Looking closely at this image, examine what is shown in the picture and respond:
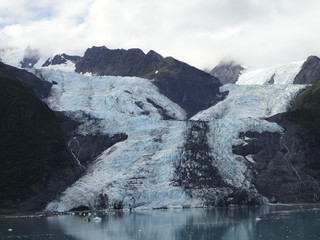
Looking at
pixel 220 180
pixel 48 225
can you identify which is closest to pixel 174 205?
pixel 220 180

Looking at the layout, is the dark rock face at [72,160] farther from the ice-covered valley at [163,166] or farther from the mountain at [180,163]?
the ice-covered valley at [163,166]

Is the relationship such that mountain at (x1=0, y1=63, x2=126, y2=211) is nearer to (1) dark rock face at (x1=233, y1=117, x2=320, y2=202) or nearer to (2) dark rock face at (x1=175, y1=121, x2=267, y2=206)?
(2) dark rock face at (x1=175, y1=121, x2=267, y2=206)

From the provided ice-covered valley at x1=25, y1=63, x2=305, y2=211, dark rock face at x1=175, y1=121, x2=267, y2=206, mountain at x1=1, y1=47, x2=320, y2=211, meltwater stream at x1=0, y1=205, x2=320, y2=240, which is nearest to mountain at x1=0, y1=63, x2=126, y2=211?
mountain at x1=1, y1=47, x2=320, y2=211

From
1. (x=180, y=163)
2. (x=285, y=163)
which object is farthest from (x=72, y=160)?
(x=285, y=163)

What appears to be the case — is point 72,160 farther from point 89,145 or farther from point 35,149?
point 89,145

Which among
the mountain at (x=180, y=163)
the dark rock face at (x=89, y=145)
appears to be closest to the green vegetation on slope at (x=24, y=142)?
the mountain at (x=180, y=163)

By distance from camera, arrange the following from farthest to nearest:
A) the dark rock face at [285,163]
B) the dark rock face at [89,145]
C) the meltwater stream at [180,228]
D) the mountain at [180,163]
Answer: the dark rock face at [89,145], the dark rock face at [285,163], the mountain at [180,163], the meltwater stream at [180,228]

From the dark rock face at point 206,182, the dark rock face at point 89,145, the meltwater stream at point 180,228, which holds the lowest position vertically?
the meltwater stream at point 180,228
